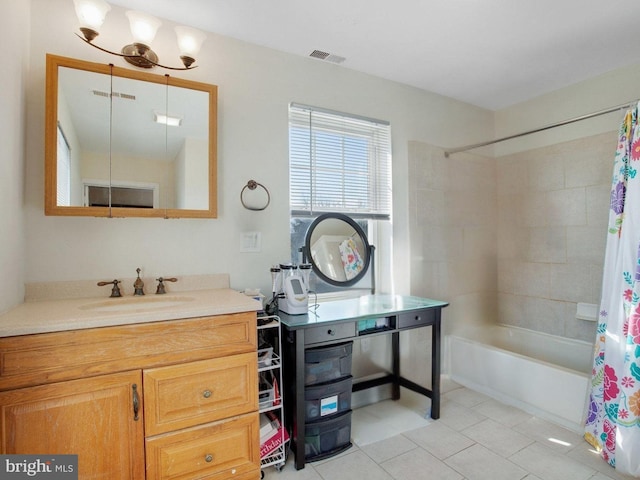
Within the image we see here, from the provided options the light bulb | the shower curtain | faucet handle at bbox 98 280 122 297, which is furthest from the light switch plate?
the shower curtain

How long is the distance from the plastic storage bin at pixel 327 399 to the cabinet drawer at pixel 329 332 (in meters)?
0.28

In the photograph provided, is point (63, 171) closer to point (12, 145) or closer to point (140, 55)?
point (12, 145)

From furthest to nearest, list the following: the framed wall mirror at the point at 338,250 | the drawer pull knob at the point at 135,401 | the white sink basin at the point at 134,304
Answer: the framed wall mirror at the point at 338,250 → the white sink basin at the point at 134,304 → the drawer pull knob at the point at 135,401

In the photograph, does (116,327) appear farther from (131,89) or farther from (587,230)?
(587,230)

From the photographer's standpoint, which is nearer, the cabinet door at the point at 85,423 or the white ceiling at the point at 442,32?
the cabinet door at the point at 85,423

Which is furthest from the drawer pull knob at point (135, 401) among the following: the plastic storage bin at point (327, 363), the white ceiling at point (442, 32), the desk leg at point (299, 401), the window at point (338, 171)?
the white ceiling at point (442, 32)

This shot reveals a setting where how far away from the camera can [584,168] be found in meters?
2.75

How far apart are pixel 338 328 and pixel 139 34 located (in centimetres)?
181

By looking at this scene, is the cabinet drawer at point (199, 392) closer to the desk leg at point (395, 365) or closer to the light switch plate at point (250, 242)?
the light switch plate at point (250, 242)

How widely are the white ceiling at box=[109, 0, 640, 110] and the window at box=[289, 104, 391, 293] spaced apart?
1.41 feet

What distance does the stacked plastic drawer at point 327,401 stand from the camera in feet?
6.09

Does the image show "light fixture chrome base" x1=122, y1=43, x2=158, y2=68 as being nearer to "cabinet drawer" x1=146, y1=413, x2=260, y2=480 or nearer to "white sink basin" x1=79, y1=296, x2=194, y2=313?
"white sink basin" x1=79, y1=296, x2=194, y2=313

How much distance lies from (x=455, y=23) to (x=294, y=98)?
1.05 meters

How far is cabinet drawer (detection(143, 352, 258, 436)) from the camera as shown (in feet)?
4.54
